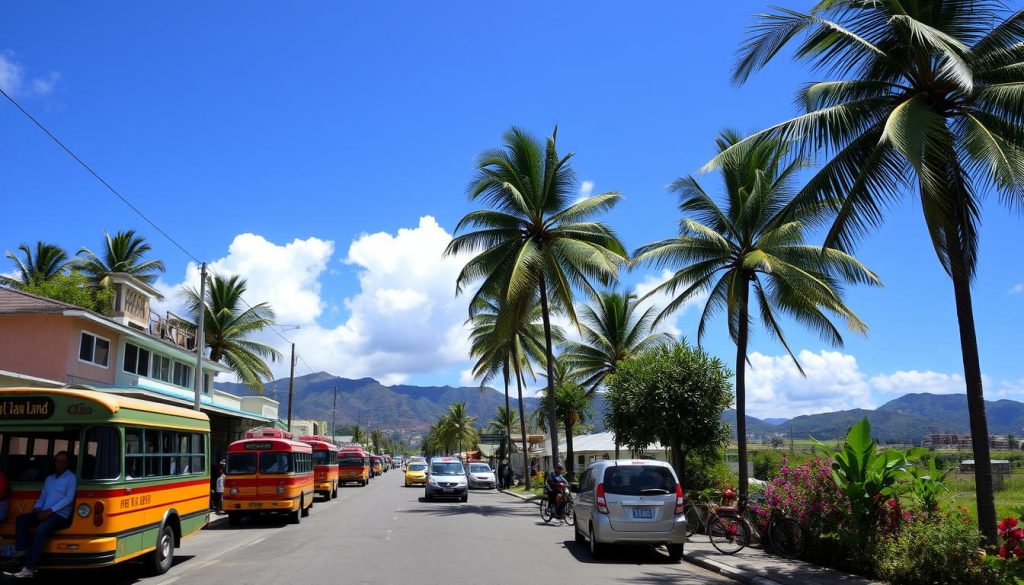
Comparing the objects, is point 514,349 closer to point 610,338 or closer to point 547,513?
point 610,338

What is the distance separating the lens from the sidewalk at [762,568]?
36.6ft

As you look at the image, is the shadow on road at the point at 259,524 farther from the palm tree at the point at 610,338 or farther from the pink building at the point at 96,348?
the palm tree at the point at 610,338

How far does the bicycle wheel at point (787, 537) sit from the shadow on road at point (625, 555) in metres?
1.77

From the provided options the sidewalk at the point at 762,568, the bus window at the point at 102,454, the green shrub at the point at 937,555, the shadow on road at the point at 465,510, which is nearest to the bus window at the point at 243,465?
the shadow on road at the point at 465,510

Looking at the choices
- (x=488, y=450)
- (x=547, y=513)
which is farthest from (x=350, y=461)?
(x=488, y=450)

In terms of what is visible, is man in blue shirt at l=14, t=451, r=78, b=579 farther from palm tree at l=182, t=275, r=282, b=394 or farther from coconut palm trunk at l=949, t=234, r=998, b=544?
palm tree at l=182, t=275, r=282, b=394

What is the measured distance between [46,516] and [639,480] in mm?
9267

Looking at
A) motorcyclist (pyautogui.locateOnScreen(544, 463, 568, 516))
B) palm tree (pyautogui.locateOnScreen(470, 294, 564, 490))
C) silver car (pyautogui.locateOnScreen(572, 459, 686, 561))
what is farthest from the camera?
palm tree (pyautogui.locateOnScreen(470, 294, 564, 490))

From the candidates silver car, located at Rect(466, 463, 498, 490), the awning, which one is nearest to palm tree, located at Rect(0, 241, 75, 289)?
silver car, located at Rect(466, 463, 498, 490)

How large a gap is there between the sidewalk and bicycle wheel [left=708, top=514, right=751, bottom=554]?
0.65 feet

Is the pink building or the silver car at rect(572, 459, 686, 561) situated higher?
the pink building

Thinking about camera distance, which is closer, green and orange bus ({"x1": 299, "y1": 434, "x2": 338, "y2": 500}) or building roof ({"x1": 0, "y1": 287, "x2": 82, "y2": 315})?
building roof ({"x1": 0, "y1": 287, "x2": 82, "y2": 315})

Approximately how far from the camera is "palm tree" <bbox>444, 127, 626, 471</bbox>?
2991cm

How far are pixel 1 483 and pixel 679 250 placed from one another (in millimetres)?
15025
